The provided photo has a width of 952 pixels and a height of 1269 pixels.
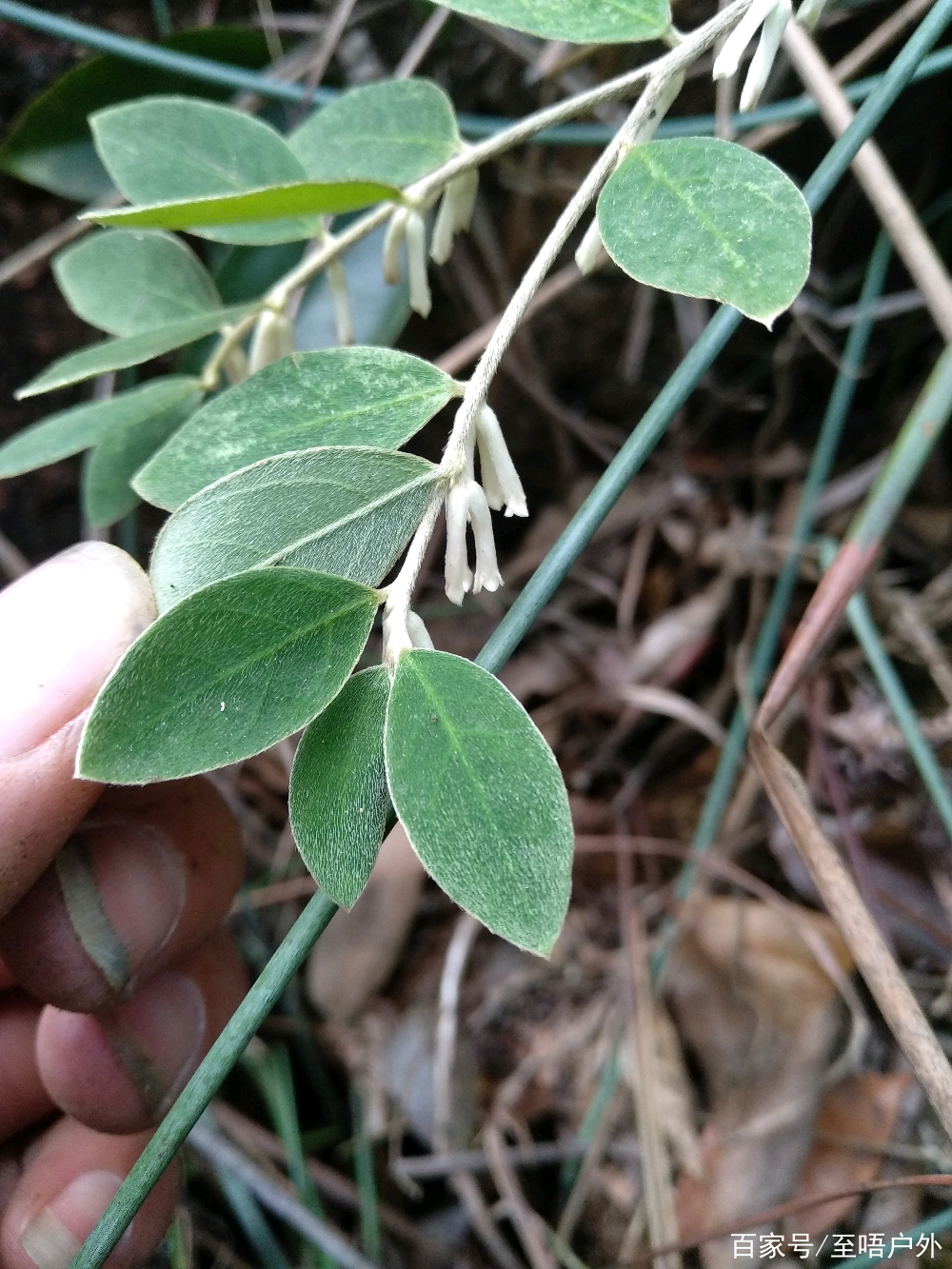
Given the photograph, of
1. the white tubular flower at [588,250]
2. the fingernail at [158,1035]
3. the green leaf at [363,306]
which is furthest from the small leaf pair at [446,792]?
the fingernail at [158,1035]

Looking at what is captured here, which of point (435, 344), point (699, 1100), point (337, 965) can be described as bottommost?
point (699, 1100)

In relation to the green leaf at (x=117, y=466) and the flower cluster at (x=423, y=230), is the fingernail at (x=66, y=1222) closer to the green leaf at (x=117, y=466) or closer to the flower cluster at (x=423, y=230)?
the green leaf at (x=117, y=466)

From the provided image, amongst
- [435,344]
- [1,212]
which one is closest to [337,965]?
[435,344]

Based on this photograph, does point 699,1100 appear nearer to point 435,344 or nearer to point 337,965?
point 337,965

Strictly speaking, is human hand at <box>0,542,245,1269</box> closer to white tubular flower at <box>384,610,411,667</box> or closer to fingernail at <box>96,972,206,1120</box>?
fingernail at <box>96,972,206,1120</box>

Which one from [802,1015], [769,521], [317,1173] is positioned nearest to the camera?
[802,1015]

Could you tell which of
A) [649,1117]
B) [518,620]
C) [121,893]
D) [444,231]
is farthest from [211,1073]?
[649,1117]

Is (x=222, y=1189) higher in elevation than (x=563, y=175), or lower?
lower
